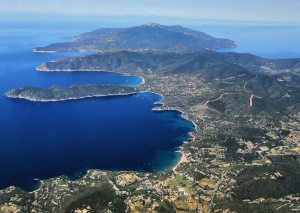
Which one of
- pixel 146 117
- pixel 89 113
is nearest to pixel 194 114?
pixel 146 117

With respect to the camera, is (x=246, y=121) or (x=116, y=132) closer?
(x=116, y=132)

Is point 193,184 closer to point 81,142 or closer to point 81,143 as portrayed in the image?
point 81,143

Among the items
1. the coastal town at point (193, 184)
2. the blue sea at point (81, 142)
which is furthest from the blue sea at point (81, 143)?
the coastal town at point (193, 184)

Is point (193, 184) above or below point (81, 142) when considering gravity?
above

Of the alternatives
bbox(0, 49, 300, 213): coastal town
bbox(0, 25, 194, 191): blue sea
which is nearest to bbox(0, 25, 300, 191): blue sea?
bbox(0, 25, 194, 191): blue sea

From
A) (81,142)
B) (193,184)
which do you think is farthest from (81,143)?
(193,184)

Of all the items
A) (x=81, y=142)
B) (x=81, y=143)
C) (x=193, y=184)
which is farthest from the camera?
(x=81, y=142)

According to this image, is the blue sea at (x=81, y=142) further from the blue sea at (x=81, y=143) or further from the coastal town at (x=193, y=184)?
the coastal town at (x=193, y=184)

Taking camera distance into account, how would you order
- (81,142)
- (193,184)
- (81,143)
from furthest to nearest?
(81,142)
(81,143)
(193,184)

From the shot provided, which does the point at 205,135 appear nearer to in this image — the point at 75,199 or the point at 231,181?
the point at 231,181

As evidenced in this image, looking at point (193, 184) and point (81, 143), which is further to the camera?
point (81, 143)

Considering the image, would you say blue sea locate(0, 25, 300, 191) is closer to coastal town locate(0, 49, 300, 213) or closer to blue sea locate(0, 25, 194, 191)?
blue sea locate(0, 25, 194, 191)
